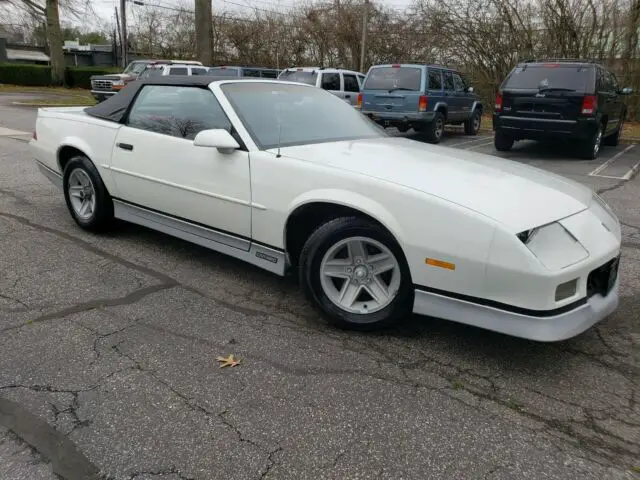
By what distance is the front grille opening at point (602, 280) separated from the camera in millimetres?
2965

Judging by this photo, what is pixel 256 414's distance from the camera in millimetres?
2506

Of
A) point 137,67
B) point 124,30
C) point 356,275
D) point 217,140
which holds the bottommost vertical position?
point 356,275

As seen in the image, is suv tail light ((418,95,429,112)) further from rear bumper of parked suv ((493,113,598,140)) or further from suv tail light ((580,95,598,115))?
suv tail light ((580,95,598,115))

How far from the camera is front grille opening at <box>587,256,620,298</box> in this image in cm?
296

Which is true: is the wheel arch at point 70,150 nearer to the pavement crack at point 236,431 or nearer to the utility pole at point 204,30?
the pavement crack at point 236,431

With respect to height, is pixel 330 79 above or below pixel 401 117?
above

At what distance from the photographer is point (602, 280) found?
9.99ft

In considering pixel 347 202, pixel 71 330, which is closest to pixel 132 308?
pixel 71 330

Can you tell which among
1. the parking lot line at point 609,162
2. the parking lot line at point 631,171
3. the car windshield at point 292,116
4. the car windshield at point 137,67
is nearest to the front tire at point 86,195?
the car windshield at point 292,116

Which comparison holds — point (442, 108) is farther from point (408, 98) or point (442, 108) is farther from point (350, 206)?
point (350, 206)

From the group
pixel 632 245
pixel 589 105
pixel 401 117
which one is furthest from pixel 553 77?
pixel 632 245

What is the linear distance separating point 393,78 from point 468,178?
10414 mm

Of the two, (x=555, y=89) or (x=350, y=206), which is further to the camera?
(x=555, y=89)

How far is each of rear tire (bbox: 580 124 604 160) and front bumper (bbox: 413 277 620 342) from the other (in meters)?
8.75
